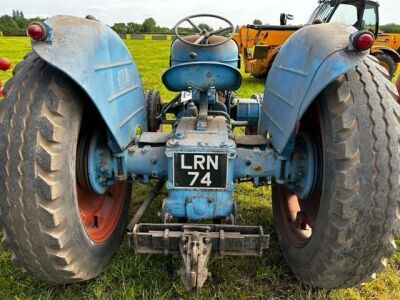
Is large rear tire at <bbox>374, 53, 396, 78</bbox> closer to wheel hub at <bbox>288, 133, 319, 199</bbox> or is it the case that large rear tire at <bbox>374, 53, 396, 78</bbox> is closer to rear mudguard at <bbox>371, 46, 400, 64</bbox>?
rear mudguard at <bbox>371, 46, 400, 64</bbox>

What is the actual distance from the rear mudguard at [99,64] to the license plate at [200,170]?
402mm

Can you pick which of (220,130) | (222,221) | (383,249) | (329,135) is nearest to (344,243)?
(383,249)

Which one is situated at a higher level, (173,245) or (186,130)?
(186,130)

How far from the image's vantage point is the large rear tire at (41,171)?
6.39 feet

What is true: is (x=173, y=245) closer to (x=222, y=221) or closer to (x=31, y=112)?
(x=222, y=221)

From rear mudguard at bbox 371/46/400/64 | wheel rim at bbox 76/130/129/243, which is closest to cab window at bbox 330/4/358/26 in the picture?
rear mudguard at bbox 371/46/400/64

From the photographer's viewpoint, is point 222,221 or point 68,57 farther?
point 222,221

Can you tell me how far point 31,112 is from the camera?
1972mm

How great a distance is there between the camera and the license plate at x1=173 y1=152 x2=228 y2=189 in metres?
2.33

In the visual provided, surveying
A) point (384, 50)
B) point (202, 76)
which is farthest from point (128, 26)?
point (202, 76)

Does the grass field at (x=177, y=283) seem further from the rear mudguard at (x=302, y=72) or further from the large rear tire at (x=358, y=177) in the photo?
the rear mudguard at (x=302, y=72)

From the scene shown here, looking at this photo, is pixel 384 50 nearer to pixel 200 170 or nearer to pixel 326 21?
pixel 326 21

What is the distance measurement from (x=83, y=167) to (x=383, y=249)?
1676 mm

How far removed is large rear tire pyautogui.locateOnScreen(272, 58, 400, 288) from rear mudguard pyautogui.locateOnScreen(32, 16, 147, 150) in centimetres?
115
